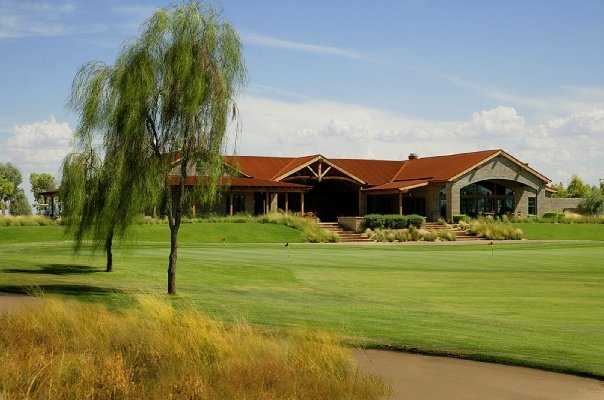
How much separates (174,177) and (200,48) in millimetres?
4652

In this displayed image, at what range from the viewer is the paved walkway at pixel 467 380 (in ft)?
35.0

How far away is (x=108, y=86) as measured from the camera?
2184cm

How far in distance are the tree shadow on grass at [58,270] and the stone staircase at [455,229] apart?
114ft

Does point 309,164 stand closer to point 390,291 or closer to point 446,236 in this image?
point 446,236

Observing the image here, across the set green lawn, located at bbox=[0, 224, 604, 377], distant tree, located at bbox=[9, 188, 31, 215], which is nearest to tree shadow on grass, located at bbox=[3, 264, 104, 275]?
green lawn, located at bbox=[0, 224, 604, 377]

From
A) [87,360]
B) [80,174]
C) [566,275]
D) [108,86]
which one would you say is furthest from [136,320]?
[566,275]

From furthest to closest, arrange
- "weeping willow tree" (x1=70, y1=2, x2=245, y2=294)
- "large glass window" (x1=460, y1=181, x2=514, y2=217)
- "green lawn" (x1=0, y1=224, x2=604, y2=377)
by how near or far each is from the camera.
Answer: "large glass window" (x1=460, y1=181, x2=514, y2=217) → "weeping willow tree" (x1=70, y1=2, x2=245, y2=294) → "green lawn" (x1=0, y1=224, x2=604, y2=377)

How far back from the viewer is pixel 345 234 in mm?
58031

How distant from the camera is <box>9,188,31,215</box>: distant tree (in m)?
114

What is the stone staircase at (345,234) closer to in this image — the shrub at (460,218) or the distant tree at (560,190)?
the shrub at (460,218)

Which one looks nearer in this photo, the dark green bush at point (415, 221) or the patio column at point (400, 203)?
the dark green bush at point (415, 221)

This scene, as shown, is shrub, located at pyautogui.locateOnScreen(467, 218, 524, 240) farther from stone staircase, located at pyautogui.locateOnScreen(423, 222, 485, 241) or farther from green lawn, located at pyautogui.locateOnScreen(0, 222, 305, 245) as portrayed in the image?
green lawn, located at pyautogui.locateOnScreen(0, 222, 305, 245)

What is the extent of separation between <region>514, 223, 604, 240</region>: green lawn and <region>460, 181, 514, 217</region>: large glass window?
572 cm

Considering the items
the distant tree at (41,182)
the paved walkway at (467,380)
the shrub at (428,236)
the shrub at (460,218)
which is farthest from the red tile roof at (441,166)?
the distant tree at (41,182)
